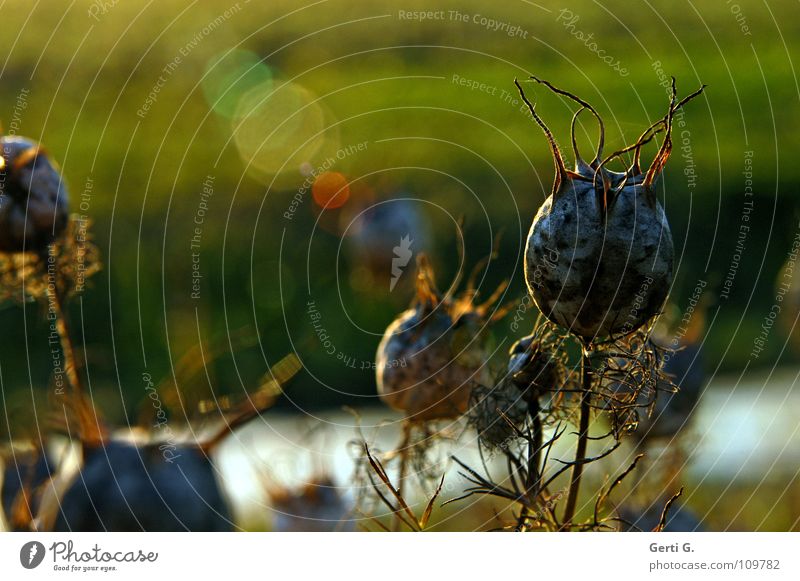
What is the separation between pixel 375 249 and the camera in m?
3.56

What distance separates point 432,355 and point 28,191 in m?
0.56

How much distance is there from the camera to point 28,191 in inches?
53.7

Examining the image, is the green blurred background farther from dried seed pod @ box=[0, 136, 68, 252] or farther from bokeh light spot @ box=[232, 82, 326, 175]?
dried seed pod @ box=[0, 136, 68, 252]

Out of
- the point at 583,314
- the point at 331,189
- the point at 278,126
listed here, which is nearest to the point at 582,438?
the point at 583,314

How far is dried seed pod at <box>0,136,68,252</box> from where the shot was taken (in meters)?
1.36

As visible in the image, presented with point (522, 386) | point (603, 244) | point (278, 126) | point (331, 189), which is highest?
point (278, 126)

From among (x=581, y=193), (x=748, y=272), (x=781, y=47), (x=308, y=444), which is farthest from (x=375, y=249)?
(x=781, y=47)

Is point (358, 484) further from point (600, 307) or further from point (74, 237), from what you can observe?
point (600, 307)

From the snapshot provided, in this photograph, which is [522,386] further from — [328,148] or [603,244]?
[328,148]

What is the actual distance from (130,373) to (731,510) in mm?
3567

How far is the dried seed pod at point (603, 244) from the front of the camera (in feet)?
3.26

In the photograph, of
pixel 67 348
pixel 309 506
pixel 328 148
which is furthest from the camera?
pixel 328 148
